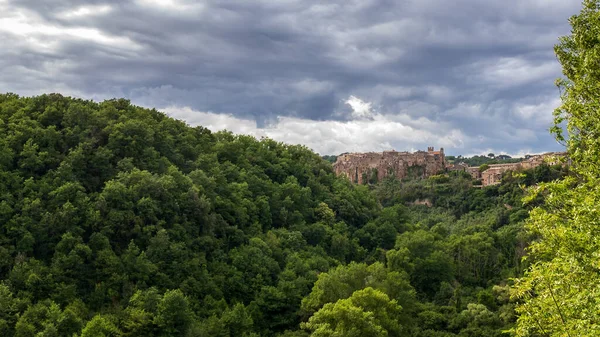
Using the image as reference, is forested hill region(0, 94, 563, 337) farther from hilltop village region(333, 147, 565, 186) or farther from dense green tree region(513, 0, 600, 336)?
hilltop village region(333, 147, 565, 186)

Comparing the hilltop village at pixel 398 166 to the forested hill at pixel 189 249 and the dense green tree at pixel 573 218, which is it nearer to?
the forested hill at pixel 189 249

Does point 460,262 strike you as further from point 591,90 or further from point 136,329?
point 591,90

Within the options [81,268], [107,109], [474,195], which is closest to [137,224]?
[81,268]

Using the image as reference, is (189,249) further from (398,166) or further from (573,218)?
(398,166)

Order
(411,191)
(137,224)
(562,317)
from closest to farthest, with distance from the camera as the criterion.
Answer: (562,317), (137,224), (411,191)

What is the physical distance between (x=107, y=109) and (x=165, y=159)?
26.6ft

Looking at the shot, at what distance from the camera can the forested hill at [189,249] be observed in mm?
37000

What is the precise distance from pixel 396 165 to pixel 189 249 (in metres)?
79.4

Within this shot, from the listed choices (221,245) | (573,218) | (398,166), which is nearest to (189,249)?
(221,245)

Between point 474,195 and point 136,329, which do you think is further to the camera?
point 474,195

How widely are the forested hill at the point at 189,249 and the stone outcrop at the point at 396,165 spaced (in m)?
49.6

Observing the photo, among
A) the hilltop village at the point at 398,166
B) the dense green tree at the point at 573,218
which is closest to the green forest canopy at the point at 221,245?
the dense green tree at the point at 573,218

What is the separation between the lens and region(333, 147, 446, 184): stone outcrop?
116 m

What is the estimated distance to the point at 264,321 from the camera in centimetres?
4397
